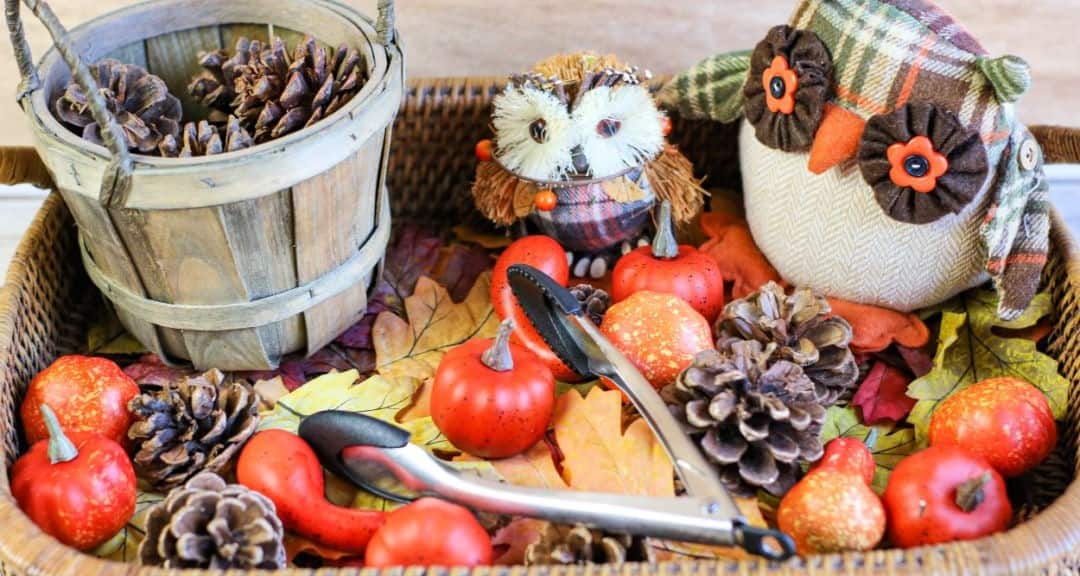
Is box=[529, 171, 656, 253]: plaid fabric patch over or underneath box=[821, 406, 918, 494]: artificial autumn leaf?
over

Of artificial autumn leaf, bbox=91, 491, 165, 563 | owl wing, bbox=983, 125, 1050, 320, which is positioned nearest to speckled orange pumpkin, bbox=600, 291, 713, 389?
owl wing, bbox=983, 125, 1050, 320

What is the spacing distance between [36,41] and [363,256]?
557 millimetres

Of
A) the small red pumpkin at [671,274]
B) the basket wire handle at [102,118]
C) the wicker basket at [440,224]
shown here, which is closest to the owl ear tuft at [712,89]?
the wicker basket at [440,224]

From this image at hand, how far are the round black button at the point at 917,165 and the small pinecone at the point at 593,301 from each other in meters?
0.26

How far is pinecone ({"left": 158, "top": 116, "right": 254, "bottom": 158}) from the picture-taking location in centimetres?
70

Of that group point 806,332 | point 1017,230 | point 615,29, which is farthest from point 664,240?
point 615,29

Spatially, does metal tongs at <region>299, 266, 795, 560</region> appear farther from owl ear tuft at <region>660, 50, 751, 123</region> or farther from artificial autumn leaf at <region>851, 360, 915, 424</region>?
owl ear tuft at <region>660, 50, 751, 123</region>

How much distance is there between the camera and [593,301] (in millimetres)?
821

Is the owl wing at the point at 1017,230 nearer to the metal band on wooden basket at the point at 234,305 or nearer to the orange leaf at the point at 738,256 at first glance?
the orange leaf at the point at 738,256

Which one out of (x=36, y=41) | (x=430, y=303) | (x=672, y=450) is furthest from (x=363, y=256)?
(x=36, y=41)

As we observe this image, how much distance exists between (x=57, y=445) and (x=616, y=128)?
0.48 m

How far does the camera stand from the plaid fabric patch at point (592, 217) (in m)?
0.85

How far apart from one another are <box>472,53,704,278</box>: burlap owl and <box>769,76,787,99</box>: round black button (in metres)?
0.10

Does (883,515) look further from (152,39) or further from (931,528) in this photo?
(152,39)
